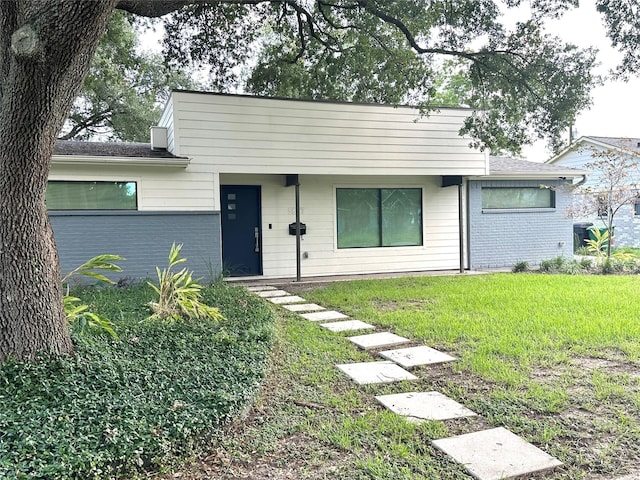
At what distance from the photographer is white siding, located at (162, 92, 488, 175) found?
Answer: 27.0 ft

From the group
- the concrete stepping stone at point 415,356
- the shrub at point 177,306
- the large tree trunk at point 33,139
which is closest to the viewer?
the large tree trunk at point 33,139

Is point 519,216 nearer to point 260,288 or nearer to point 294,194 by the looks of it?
point 294,194

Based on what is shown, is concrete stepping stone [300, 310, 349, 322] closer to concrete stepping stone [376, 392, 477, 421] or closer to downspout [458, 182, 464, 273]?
concrete stepping stone [376, 392, 477, 421]

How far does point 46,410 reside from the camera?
8.00 ft

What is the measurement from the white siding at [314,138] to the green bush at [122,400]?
15.8 ft

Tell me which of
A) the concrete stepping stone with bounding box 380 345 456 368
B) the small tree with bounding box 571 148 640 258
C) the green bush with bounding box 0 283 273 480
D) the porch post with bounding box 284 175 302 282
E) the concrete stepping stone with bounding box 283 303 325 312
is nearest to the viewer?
the green bush with bounding box 0 283 273 480

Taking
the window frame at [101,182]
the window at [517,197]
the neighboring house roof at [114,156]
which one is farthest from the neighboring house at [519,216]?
the window frame at [101,182]

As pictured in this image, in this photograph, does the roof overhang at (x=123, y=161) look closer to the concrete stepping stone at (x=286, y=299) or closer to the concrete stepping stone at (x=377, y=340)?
the concrete stepping stone at (x=286, y=299)

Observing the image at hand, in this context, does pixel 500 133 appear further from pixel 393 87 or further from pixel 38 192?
pixel 38 192

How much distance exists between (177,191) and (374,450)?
22.1 ft

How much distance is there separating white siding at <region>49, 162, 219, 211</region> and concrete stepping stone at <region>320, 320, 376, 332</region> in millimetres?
4031

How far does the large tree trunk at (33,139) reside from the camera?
236cm

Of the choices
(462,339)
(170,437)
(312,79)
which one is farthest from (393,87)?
(170,437)

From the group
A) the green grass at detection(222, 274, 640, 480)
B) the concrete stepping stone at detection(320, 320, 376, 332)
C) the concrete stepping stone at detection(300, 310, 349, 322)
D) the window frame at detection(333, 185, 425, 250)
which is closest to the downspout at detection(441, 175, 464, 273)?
the window frame at detection(333, 185, 425, 250)
